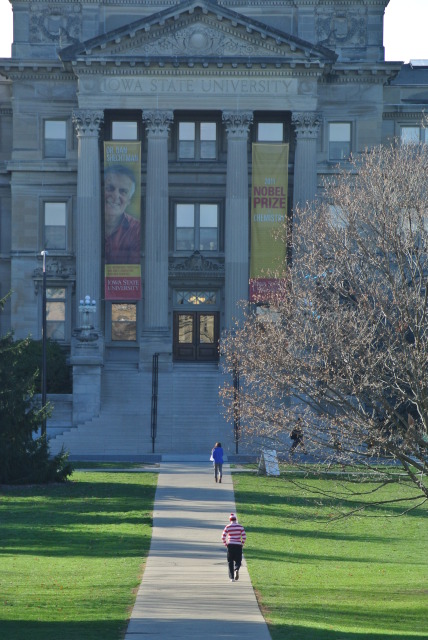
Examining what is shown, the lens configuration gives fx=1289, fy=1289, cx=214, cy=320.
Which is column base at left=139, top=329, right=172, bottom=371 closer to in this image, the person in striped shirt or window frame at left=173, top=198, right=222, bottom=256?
window frame at left=173, top=198, right=222, bottom=256

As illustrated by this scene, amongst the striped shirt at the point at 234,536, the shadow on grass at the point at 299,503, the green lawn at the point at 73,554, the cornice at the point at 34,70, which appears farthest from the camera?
the cornice at the point at 34,70

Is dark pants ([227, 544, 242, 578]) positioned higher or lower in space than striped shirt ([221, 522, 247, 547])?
lower

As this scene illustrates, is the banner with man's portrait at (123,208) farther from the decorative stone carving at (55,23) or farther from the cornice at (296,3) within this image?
the cornice at (296,3)

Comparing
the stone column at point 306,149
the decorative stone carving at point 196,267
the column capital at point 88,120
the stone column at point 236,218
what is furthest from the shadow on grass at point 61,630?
the decorative stone carving at point 196,267

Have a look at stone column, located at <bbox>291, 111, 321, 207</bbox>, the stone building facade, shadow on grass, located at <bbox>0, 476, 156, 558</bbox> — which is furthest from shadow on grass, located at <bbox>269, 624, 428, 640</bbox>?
stone column, located at <bbox>291, 111, 321, 207</bbox>

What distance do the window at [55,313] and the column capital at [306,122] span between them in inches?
585

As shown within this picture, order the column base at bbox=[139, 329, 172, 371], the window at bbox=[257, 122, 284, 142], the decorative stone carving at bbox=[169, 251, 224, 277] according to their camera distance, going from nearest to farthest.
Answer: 1. the column base at bbox=[139, 329, 172, 371]
2. the decorative stone carving at bbox=[169, 251, 224, 277]
3. the window at bbox=[257, 122, 284, 142]

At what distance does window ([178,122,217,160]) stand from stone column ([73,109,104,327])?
5.07 metres

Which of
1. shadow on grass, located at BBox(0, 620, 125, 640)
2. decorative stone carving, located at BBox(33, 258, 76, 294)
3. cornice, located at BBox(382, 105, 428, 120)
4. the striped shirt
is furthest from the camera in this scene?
cornice, located at BBox(382, 105, 428, 120)

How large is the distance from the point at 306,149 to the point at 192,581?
43.1 meters

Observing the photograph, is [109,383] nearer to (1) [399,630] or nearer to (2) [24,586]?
(2) [24,586]

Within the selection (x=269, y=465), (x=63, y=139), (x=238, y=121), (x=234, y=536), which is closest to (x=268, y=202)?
(x=238, y=121)

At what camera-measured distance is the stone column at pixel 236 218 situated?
63.0 m

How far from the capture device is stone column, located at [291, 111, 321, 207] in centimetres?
6384
